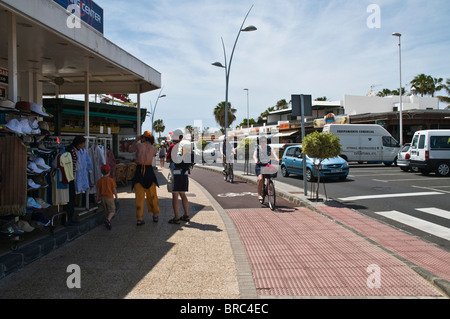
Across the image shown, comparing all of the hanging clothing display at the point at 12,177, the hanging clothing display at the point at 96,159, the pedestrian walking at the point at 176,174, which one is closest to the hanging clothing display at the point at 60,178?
the hanging clothing display at the point at 12,177

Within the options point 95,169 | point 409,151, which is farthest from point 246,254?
point 409,151

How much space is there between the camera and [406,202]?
976 cm

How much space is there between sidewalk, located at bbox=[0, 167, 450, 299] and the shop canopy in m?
3.11

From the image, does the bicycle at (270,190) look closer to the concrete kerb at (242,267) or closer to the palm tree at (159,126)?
the concrete kerb at (242,267)

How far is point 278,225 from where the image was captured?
7.21 meters

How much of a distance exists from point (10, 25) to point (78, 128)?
35.0ft

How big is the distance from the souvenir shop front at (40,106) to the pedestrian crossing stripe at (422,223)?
21.5 ft

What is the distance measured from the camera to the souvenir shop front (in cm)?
473

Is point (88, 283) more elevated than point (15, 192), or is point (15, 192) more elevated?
point (15, 192)

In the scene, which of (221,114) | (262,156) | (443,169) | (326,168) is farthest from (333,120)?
(221,114)

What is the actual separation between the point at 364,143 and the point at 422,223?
1648 cm

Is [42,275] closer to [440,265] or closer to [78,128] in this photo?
[440,265]

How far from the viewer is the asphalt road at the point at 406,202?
7.04 m
